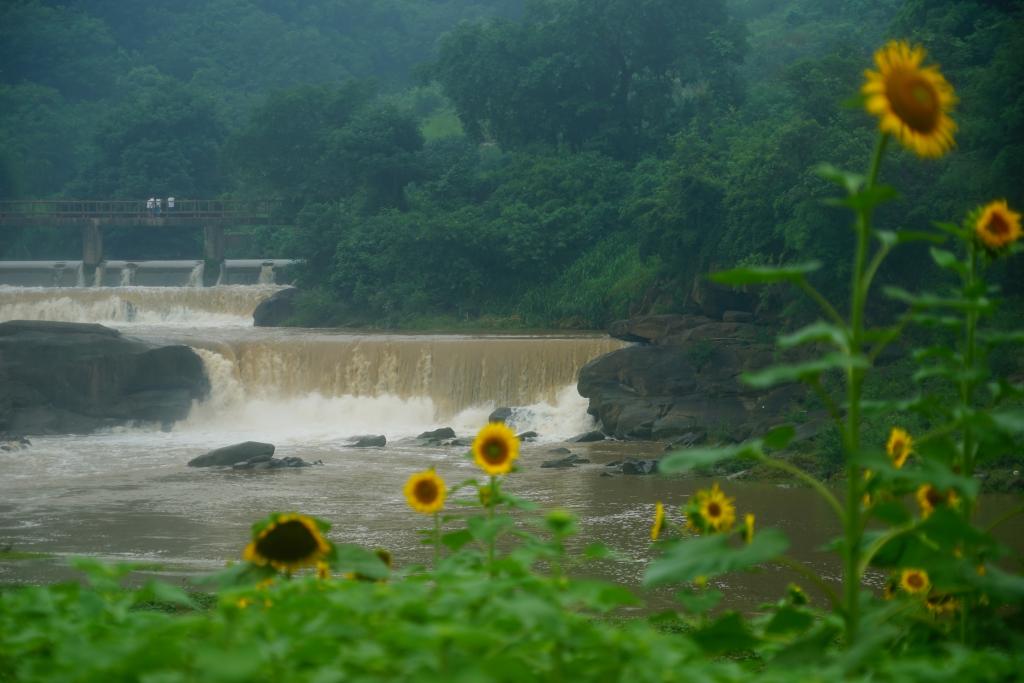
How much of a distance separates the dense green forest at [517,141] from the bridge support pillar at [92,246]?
4.70 meters

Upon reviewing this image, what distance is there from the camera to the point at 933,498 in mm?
3850

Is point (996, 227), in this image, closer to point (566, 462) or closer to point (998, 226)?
point (998, 226)

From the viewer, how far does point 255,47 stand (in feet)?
218

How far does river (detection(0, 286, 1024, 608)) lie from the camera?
13.6m

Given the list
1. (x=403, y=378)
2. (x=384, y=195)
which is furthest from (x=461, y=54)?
(x=403, y=378)

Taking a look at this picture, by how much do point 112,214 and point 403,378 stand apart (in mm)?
21926

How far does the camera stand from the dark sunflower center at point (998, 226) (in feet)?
12.0

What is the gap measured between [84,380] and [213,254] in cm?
1818

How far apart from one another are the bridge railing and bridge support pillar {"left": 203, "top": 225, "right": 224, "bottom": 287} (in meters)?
0.37

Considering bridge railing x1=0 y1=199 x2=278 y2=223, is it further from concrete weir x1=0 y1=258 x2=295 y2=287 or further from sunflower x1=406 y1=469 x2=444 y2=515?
sunflower x1=406 y1=469 x2=444 y2=515

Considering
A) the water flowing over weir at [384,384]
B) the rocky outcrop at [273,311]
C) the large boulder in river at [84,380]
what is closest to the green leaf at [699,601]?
the water flowing over weir at [384,384]

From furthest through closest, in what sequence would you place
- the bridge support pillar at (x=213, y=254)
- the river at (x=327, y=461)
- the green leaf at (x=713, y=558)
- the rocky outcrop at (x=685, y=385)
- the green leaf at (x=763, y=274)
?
the bridge support pillar at (x=213, y=254) → the rocky outcrop at (x=685, y=385) → the river at (x=327, y=461) → the green leaf at (x=763, y=274) → the green leaf at (x=713, y=558)

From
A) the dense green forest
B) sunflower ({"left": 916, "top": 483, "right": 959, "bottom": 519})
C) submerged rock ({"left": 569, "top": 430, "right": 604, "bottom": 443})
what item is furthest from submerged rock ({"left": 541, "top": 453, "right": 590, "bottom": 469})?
sunflower ({"left": 916, "top": 483, "right": 959, "bottom": 519})

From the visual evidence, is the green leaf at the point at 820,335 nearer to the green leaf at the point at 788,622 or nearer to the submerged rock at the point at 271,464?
the green leaf at the point at 788,622
